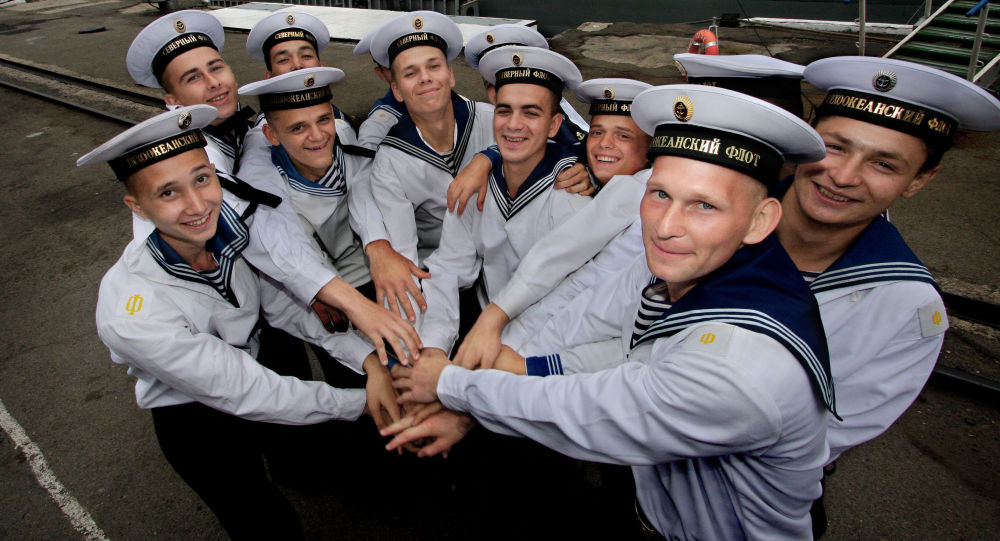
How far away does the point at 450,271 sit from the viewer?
2.61 metres

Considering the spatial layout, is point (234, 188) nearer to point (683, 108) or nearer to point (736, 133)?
point (683, 108)

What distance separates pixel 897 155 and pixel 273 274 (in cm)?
225

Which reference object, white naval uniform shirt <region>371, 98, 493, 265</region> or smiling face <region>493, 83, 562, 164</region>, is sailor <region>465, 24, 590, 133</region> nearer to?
white naval uniform shirt <region>371, 98, 493, 265</region>

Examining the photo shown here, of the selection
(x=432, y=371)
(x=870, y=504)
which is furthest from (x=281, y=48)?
(x=870, y=504)

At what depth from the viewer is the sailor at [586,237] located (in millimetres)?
2146

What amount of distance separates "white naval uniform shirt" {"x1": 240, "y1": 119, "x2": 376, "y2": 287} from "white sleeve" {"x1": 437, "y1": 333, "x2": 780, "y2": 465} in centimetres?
136

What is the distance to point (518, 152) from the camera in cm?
239

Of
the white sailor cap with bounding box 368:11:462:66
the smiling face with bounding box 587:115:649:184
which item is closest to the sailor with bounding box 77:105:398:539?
the white sailor cap with bounding box 368:11:462:66

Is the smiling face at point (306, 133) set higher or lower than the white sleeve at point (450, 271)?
higher

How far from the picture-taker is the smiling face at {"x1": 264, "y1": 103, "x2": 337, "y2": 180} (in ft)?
8.02

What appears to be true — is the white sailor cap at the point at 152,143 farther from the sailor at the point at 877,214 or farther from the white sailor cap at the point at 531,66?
the sailor at the point at 877,214

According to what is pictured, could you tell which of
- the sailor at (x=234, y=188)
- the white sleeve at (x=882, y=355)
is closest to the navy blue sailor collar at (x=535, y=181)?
the sailor at (x=234, y=188)

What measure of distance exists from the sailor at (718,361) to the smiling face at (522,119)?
895mm

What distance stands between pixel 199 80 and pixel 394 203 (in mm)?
1294
